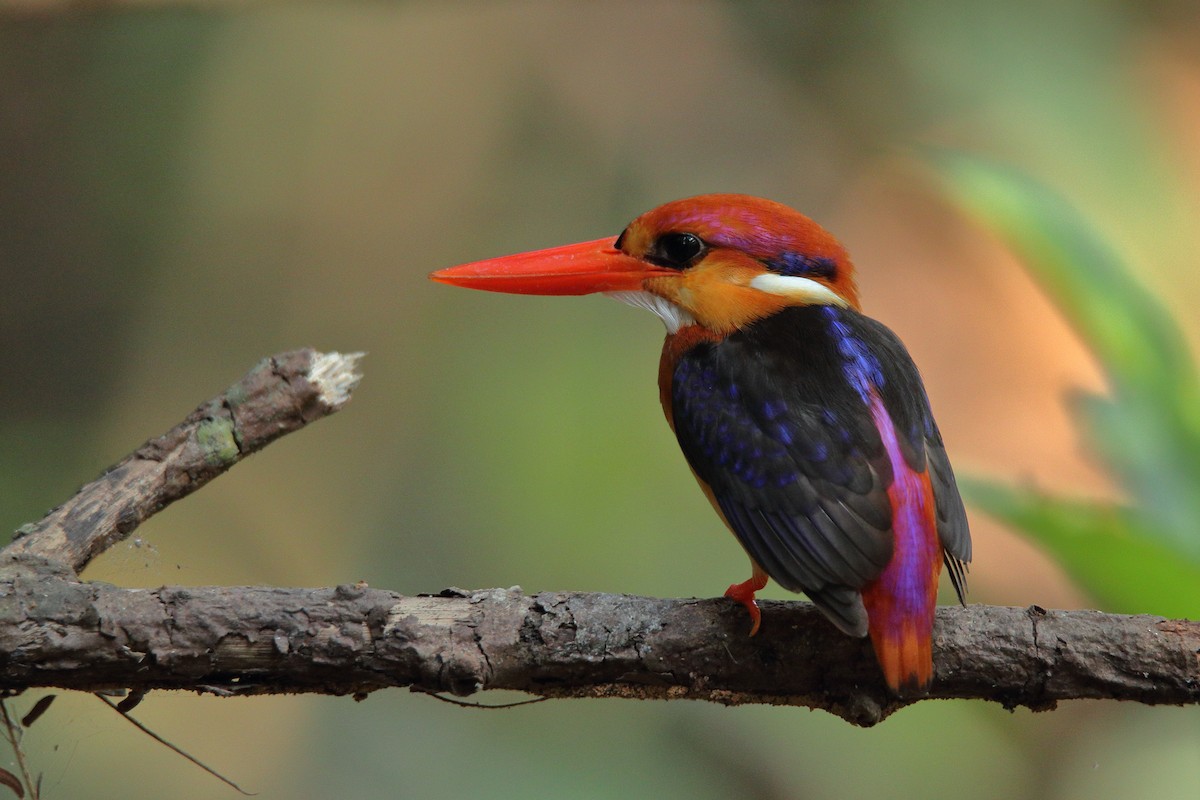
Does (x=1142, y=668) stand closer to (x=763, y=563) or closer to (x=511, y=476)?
(x=763, y=563)

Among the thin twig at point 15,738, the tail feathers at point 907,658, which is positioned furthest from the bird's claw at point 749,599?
the thin twig at point 15,738

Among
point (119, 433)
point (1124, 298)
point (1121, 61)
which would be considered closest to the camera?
point (1124, 298)

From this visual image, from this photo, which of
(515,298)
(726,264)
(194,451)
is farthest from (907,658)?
(515,298)

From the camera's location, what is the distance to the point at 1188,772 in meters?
2.34

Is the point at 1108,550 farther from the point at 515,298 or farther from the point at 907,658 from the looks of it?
the point at 515,298

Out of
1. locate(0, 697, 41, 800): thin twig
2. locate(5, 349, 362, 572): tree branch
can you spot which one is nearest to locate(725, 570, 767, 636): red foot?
locate(5, 349, 362, 572): tree branch

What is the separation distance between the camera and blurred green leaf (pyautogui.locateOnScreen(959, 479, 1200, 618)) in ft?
5.13

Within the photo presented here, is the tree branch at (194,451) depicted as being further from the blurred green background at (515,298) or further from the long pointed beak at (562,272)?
the blurred green background at (515,298)

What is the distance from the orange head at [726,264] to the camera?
1.65 m

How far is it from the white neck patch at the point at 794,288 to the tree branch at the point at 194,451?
24.2 inches

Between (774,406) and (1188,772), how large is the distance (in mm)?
1521

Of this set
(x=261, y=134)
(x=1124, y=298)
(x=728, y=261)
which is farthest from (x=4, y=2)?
(x=1124, y=298)

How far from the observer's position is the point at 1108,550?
1.56 metres

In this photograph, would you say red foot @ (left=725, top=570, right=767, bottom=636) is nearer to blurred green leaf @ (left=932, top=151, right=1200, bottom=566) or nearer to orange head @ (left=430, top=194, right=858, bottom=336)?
orange head @ (left=430, top=194, right=858, bottom=336)
